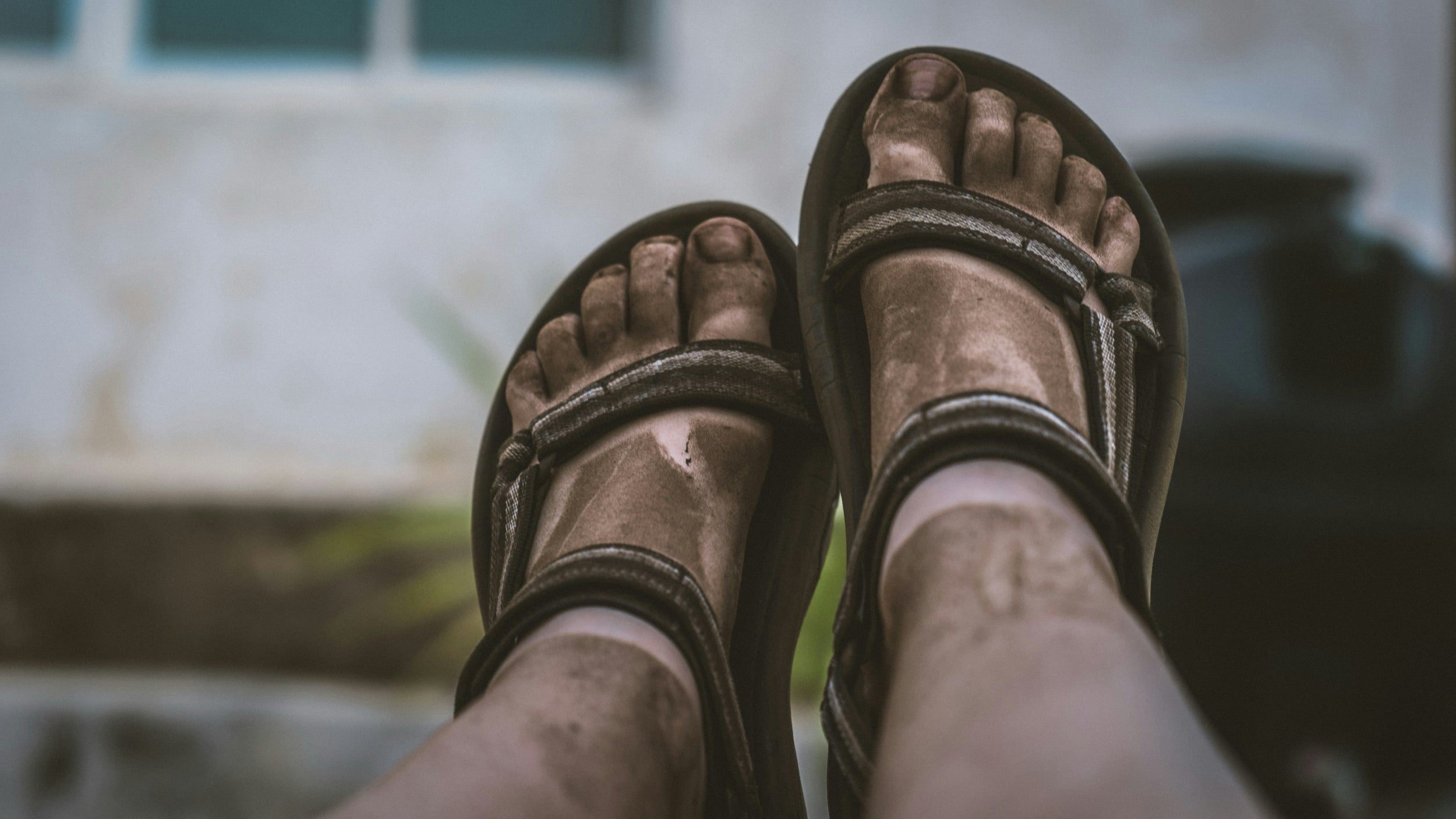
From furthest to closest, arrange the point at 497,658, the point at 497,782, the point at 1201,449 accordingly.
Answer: the point at 1201,449
the point at 497,658
the point at 497,782

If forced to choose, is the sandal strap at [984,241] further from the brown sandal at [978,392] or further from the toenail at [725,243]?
the toenail at [725,243]

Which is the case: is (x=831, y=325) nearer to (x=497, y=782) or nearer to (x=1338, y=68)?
(x=497, y=782)

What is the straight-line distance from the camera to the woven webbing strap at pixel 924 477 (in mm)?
479

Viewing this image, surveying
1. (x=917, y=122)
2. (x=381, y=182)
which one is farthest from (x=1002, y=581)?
(x=381, y=182)

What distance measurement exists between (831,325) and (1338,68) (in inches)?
44.2

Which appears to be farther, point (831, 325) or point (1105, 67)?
point (1105, 67)

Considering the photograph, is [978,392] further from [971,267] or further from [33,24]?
[33,24]

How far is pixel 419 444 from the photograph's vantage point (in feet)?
4.47

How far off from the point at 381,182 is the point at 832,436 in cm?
103

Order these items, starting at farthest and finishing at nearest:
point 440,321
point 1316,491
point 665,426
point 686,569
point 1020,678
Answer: point 440,321 < point 1316,491 < point 665,426 < point 686,569 < point 1020,678

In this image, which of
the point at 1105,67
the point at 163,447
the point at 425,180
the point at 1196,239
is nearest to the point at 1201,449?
the point at 1196,239

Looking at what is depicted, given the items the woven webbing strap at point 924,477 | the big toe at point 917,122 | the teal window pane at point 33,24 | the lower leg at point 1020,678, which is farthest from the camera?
the teal window pane at point 33,24

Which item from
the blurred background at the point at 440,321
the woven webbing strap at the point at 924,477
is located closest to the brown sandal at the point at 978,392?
the woven webbing strap at the point at 924,477

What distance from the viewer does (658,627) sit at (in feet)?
1.78
